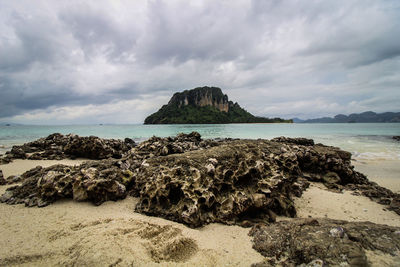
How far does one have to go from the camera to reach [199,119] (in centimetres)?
13225

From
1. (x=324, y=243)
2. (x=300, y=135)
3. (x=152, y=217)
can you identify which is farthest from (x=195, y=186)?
(x=300, y=135)

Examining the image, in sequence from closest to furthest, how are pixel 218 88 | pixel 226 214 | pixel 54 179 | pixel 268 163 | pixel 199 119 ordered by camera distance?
pixel 226 214, pixel 54 179, pixel 268 163, pixel 199 119, pixel 218 88

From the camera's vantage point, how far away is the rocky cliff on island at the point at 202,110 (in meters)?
135

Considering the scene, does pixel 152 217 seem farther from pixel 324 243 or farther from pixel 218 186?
pixel 324 243

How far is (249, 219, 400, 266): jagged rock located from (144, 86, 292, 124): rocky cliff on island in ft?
409

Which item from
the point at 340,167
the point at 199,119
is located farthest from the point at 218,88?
the point at 340,167

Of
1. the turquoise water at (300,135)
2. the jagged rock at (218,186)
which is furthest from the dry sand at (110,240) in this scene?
the turquoise water at (300,135)

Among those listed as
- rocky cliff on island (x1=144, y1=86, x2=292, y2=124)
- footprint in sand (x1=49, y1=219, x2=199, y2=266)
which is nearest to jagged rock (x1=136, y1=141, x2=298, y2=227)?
footprint in sand (x1=49, y1=219, x2=199, y2=266)

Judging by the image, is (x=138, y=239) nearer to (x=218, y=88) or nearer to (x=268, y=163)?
(x=268, y=163)

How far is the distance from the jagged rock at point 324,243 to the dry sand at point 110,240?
0.65 feet

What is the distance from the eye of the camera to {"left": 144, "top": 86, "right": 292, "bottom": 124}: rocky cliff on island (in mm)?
135000

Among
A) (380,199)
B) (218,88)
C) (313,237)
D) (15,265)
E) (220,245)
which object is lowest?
(380,199)

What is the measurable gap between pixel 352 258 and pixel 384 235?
94cm

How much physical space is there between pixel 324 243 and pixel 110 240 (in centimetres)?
347
